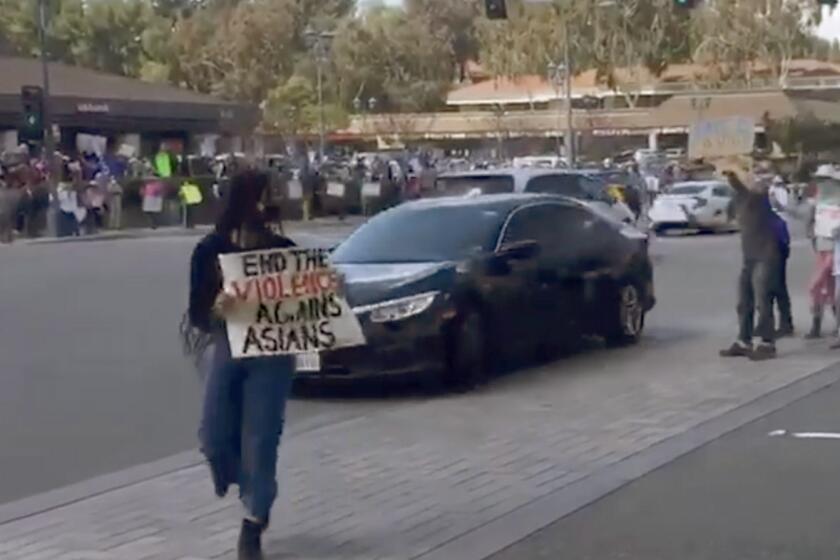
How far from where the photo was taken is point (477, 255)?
14648mm

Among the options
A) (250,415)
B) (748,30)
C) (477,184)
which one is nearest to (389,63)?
(748,30)

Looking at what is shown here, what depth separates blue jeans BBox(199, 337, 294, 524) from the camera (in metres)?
7.98

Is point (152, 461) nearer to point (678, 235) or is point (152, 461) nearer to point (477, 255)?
point (477, 255)

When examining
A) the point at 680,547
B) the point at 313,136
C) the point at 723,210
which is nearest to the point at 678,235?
the point at 723,210

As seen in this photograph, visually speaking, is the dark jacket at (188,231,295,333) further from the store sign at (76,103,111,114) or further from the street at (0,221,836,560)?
the store sign at (76,103,111,114)

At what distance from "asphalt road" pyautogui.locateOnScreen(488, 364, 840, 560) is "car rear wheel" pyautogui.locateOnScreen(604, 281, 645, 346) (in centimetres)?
518

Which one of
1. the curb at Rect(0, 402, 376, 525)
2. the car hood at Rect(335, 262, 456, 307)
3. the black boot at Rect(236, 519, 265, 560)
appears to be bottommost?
the curb at Rect(0, 402, 376, 525)

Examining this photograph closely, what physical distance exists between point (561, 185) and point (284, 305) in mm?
19392

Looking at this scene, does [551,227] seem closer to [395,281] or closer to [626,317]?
[626,317]

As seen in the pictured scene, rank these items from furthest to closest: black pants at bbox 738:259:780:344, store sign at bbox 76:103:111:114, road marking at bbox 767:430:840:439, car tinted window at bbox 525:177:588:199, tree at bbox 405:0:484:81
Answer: tree at bbox 405:0:484:81 < store sign at bbox 76:103:111:114 < car tinted window at bbox 525:177:588:199 < black pants at bbox 738:259:780:344 < road marking at bbox 767:430:840:439

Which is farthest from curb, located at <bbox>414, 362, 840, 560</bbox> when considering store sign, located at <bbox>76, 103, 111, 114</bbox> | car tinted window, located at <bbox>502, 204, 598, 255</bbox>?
store sign, located at <bbox>76, 103, 111, 114</bbox>

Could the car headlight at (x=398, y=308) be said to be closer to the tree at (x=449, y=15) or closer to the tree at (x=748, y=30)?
the tree at (x=748, y=30)

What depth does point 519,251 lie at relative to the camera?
Result: 15102mm

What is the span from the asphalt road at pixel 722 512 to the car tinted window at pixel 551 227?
428cm
